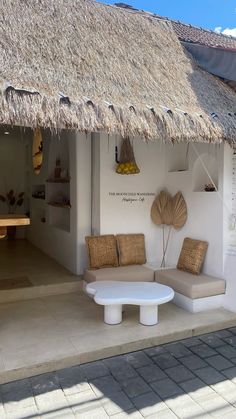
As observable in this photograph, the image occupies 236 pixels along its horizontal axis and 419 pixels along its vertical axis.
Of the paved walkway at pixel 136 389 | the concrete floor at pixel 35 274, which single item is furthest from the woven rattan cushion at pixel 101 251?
the paved walkway at pixel 136 389

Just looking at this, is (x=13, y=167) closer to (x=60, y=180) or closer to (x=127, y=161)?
(x=60, y=180)

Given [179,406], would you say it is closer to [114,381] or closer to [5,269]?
[114,381]

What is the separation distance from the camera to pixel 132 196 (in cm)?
572

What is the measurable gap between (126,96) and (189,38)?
2978 millimetres

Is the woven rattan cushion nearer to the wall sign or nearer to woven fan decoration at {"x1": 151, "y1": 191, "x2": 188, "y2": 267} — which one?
the wall sign

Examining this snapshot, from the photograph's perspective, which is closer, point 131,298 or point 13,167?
point 131,298

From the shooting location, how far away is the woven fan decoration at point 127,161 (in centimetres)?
536

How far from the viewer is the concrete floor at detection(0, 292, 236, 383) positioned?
3143 millimetres

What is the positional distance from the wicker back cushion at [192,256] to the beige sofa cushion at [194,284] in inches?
4.7

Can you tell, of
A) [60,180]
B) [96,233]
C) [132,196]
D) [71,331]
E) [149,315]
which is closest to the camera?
[71,331]

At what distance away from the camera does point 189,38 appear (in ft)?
19.5

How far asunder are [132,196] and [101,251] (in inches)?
45.7

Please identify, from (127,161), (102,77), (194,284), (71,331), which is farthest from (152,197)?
(71,331)

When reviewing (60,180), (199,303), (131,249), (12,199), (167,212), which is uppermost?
(60,180)
